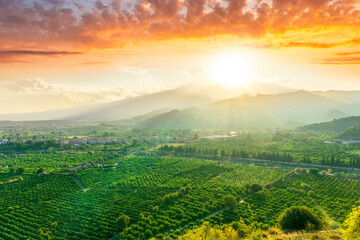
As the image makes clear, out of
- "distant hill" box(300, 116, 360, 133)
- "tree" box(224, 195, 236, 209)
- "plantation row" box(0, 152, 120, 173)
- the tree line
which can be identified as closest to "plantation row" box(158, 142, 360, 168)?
the tree line

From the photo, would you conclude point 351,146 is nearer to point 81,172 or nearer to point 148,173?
point 148,173

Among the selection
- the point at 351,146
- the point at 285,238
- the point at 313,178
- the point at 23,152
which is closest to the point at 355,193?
the point at 313,178

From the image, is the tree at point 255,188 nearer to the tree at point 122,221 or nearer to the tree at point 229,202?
the tree at point 229,202

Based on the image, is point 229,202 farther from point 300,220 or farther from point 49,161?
point 49,161

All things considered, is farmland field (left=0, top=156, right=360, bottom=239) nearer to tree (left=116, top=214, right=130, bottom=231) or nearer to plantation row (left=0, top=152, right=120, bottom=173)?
tree (left=116, top=214, right=130, bottom=231)

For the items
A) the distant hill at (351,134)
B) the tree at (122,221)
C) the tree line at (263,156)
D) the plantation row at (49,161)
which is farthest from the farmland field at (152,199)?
the distant hill at (351,134)

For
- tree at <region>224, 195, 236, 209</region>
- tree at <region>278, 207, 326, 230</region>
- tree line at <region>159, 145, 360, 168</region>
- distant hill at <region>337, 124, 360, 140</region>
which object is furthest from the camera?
distant hill at <region>337, 124, 360, 140</region>

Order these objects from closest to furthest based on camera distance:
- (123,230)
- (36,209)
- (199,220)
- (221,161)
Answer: (123,230) < (199,220) < (36,209) < (221,161)

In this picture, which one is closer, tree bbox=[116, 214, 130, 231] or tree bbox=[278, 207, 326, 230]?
tree bbox=[278, 207, 326, 230]
